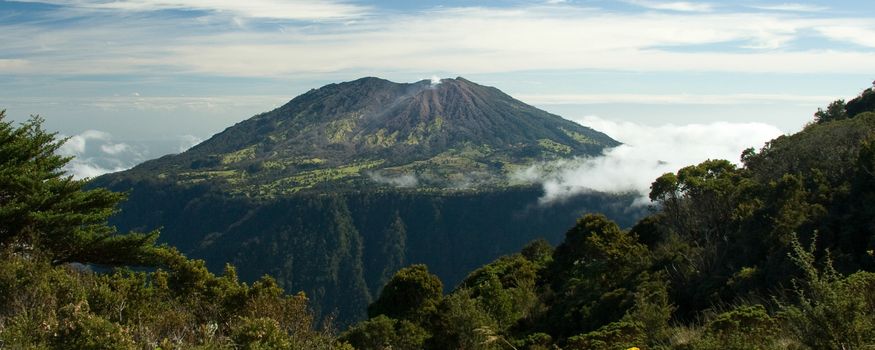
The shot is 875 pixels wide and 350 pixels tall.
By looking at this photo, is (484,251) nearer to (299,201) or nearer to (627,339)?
(299,201)

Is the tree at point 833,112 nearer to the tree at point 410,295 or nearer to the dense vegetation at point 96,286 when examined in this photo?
the tree at point 410,295

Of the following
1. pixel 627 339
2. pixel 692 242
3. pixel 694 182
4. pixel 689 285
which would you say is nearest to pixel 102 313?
pixel 627 339

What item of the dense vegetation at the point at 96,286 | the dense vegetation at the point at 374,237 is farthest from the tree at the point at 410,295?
the dense vegetation at the point at 374,237

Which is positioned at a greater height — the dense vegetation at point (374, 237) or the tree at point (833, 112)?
the tree at point (833, 112)

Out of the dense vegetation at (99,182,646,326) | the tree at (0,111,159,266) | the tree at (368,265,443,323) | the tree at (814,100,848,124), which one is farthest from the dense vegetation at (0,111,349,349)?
the dense vegetation at (99,182,646,326)

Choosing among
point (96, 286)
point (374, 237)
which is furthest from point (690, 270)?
point (374, 237)

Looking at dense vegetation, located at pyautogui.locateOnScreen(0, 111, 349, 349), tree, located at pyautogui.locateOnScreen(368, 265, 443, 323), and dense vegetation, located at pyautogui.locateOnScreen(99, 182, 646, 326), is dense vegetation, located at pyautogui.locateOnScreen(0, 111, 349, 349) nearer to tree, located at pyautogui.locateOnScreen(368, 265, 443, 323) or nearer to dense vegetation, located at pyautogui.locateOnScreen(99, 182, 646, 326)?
tree, located at pyautogui.locateOnScreen(368, 265, 443, 323)

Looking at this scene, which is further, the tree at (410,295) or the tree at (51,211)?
the tree at (410,295)
